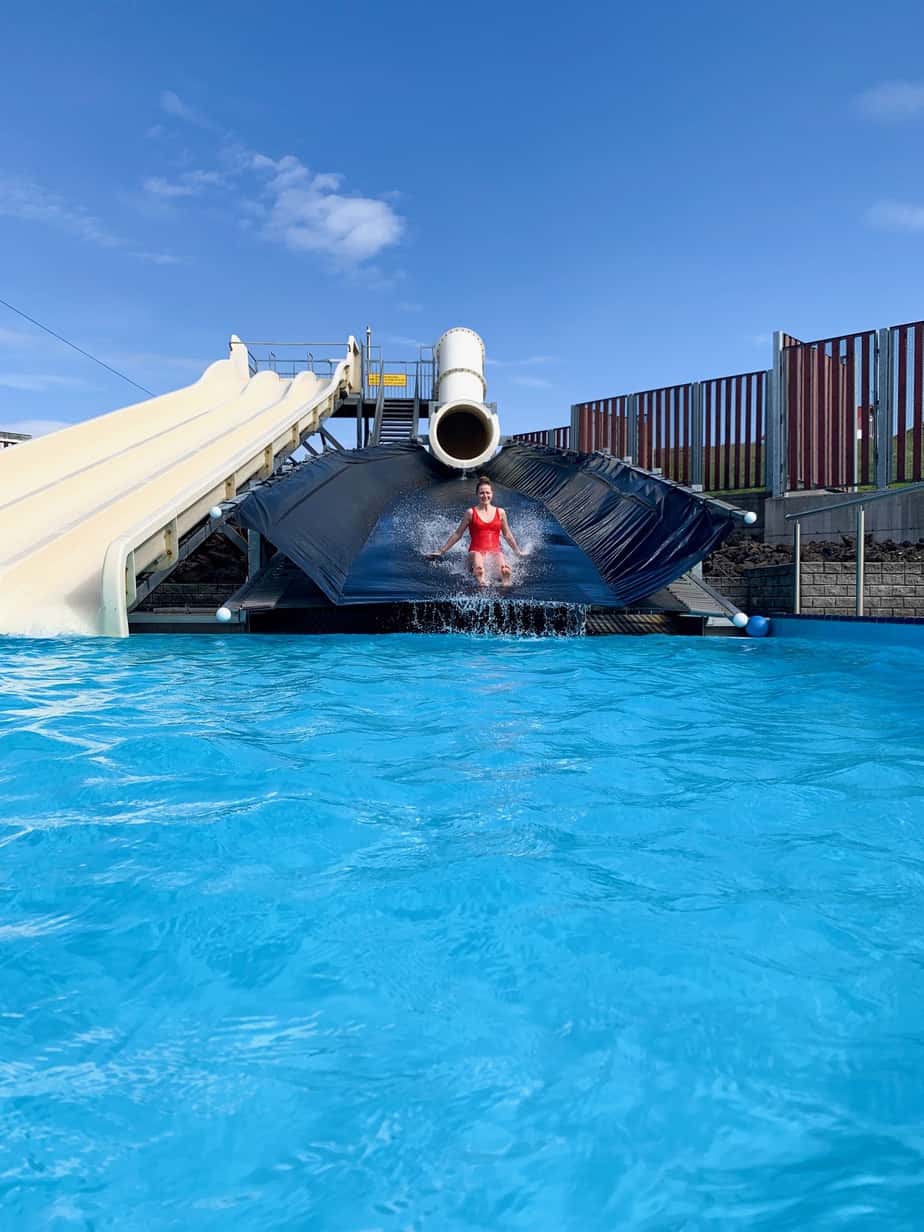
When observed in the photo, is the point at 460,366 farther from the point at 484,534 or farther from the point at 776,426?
A: the point at 484,534

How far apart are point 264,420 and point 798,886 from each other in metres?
10.1

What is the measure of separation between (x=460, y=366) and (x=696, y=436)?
3357 millimetres

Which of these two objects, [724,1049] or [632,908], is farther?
[632,908]

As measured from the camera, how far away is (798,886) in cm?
198

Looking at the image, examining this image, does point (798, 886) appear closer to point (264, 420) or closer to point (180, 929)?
point (180, 929)

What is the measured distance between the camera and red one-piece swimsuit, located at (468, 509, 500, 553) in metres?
7.09

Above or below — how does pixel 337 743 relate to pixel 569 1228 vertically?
above

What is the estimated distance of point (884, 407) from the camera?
9.41 meters

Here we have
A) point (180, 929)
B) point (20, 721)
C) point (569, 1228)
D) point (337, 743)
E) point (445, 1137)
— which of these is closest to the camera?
point (569, 1228)

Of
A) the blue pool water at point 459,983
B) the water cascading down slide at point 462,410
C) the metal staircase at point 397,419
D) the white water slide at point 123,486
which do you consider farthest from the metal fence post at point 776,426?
the blue pool water at point 459,983

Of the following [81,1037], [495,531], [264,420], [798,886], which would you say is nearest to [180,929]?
[81,1037]

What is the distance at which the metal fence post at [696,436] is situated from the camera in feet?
37.9

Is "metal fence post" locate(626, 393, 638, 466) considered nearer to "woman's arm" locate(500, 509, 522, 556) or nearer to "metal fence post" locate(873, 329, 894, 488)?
"metal fence post" locate(873, 329, 894, 488)

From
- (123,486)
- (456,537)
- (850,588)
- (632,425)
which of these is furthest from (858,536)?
(632,425)
